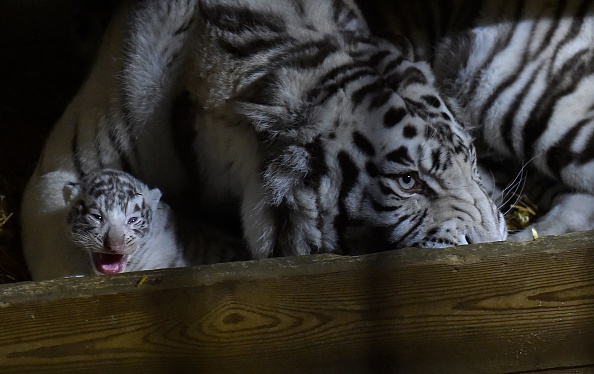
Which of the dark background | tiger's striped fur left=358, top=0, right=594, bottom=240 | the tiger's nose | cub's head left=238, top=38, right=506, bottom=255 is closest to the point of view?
cub's head left=238, top=38, right=506, bottom=255

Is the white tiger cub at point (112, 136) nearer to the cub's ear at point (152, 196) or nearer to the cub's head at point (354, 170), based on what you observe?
the cub's ear at point (152, 196)

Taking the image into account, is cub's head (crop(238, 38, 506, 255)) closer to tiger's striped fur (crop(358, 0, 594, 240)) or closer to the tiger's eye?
the tiger's eye

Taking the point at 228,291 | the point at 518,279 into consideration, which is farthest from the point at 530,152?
the point at 228,291

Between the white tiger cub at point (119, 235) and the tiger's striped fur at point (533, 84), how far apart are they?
747 mm

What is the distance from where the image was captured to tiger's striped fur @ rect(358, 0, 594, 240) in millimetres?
2051

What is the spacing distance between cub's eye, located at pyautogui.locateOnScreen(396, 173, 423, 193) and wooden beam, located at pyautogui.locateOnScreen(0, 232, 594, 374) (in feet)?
0.76

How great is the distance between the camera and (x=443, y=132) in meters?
Result: 1.71

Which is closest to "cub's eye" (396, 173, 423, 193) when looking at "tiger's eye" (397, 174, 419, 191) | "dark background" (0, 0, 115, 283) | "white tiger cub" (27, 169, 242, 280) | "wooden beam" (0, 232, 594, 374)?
"tiger's eye" (397, 174, 419, 191)

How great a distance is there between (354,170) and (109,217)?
566 mm

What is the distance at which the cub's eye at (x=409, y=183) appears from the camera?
65.0 inches

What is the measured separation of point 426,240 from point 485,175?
2.21 ft

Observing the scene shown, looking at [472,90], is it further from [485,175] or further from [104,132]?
[104,132]

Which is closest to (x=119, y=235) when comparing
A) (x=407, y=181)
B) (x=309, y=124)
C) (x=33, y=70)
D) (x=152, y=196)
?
(x=152, y=196)

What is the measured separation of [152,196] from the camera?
1.89m
